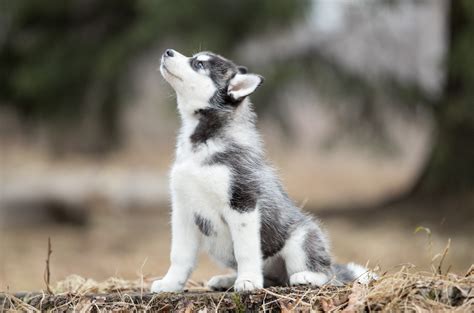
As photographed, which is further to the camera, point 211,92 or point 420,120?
point 420,120

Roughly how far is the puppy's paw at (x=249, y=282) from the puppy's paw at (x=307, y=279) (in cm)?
22

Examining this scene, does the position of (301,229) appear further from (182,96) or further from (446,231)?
(446,231)

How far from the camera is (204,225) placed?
4176mm

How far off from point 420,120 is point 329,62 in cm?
177

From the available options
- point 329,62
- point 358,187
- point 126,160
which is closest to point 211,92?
point 329,62

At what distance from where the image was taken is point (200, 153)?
416cm

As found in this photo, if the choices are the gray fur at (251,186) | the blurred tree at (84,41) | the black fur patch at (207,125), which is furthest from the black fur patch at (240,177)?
the blurred tree at (84,41)

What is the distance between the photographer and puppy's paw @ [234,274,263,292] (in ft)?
13.0

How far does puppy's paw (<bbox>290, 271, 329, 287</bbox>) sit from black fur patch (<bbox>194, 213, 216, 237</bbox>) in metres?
0.50

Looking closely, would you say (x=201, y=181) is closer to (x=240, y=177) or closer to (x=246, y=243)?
Result: (x=240, y=177)

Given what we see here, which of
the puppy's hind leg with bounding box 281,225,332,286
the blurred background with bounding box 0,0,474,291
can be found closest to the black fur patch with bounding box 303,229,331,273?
the puppy's hind leg with bounding box 281,225,332,286

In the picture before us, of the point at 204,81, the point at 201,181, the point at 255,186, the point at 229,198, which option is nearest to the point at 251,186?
the point at 255,186

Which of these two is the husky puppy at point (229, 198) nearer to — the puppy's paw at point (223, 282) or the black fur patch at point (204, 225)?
the black fur patch at point (204, 225)

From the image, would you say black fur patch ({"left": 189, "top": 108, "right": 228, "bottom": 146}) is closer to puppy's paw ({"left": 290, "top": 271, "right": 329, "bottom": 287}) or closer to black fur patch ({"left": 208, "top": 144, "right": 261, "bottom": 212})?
black fur patch ({"left": 208, "top": 144, "right": 261, "bottom": 212})
